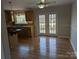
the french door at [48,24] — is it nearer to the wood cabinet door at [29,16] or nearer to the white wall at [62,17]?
the white wall at [62,17]

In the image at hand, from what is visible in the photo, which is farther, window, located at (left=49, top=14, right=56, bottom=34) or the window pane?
the window pane

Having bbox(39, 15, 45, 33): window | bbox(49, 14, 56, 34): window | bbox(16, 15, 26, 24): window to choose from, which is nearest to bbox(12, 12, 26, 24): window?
bbox(16, 15, 26, 24): window

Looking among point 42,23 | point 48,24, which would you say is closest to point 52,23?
point 48,24

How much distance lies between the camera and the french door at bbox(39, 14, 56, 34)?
11.8m

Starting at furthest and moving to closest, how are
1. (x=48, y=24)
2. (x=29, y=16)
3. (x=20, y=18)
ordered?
(x=20, y=18) < (x=29, y=16) < (x=48, y=24)

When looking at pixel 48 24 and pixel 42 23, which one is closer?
pixel 48 24

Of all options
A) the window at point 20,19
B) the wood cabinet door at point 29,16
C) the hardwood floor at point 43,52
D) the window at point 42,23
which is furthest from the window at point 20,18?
the hardwood floor at point 43,52

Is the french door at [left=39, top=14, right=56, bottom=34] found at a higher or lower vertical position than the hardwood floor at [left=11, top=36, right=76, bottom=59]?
higher

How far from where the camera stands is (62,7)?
36.9ft

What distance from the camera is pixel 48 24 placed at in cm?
1202

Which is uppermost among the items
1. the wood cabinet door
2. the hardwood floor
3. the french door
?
the wood cabinet door

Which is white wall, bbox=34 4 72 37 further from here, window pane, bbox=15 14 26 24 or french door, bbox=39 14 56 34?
window pane, bbox=15 14 26 24

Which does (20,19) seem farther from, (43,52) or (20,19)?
(43,52)

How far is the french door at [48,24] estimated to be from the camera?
38.8ft
